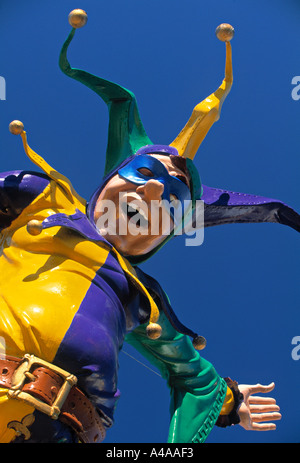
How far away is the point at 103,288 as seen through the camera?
268 cm

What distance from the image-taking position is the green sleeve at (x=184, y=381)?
3.17 m

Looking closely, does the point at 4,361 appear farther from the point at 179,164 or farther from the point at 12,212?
the point at 179,164

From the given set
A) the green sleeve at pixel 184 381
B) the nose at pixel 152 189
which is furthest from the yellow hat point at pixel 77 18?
the green sleeve at pixel 184 381

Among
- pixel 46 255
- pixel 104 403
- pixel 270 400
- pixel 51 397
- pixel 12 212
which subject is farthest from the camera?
pixel 270 400

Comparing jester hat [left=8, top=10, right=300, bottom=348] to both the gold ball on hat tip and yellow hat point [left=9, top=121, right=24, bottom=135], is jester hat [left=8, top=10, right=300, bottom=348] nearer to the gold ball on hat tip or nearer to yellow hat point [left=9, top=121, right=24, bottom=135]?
yellow hat point [left=9, top=121, right=24, bottom=135]

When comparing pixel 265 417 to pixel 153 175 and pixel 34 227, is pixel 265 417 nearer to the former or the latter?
pixel 153 175

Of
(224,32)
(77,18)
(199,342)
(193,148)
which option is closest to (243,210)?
(193,148)

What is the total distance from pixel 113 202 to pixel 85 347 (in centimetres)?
80

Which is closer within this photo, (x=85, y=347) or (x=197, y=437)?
(x=85, y=347)

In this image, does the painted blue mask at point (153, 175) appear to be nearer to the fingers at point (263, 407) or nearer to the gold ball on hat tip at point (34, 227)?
the gold ball on hat tip at point (34, 227)

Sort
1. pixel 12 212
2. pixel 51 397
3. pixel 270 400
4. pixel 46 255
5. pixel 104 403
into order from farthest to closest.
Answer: pixel 270 400
pixel 12 212
pixel 46 255
pixel 104 403
pixel 51 397

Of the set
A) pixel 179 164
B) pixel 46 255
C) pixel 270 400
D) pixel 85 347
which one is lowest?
pixel 270 400

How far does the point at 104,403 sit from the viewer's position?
2.52 meters

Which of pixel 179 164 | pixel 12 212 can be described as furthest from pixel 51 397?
pixel 179 164
